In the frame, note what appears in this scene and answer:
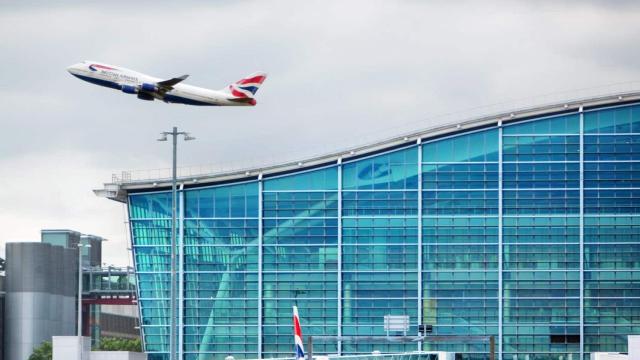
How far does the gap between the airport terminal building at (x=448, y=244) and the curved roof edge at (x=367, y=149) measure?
0.65ft

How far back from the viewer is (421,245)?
17500cm

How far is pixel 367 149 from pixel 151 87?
31.7 m

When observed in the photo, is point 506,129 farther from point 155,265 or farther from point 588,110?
point 155,265

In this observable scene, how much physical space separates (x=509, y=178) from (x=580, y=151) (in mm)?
8128

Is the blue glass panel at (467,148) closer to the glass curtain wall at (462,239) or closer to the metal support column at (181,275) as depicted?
the glass curtain wall at (462,239)

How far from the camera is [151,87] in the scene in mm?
154125

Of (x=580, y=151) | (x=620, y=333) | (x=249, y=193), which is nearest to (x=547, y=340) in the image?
(x=620, y=333)

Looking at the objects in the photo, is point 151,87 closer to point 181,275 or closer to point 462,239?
point 181,275

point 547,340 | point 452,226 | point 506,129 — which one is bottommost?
point 547,340

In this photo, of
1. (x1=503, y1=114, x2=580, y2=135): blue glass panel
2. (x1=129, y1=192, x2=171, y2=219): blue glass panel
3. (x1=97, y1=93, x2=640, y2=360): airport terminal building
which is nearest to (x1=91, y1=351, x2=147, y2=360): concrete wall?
(x1=97, y1=93, x2=640, y2=360): airport terminal building

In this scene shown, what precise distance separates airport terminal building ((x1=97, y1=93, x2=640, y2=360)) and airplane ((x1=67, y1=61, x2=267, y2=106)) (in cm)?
2352

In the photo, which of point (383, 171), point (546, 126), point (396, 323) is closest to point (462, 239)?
point (383, 171)

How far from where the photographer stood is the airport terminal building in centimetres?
17388

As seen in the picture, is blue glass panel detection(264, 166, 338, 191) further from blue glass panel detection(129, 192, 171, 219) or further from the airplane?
the airplane
